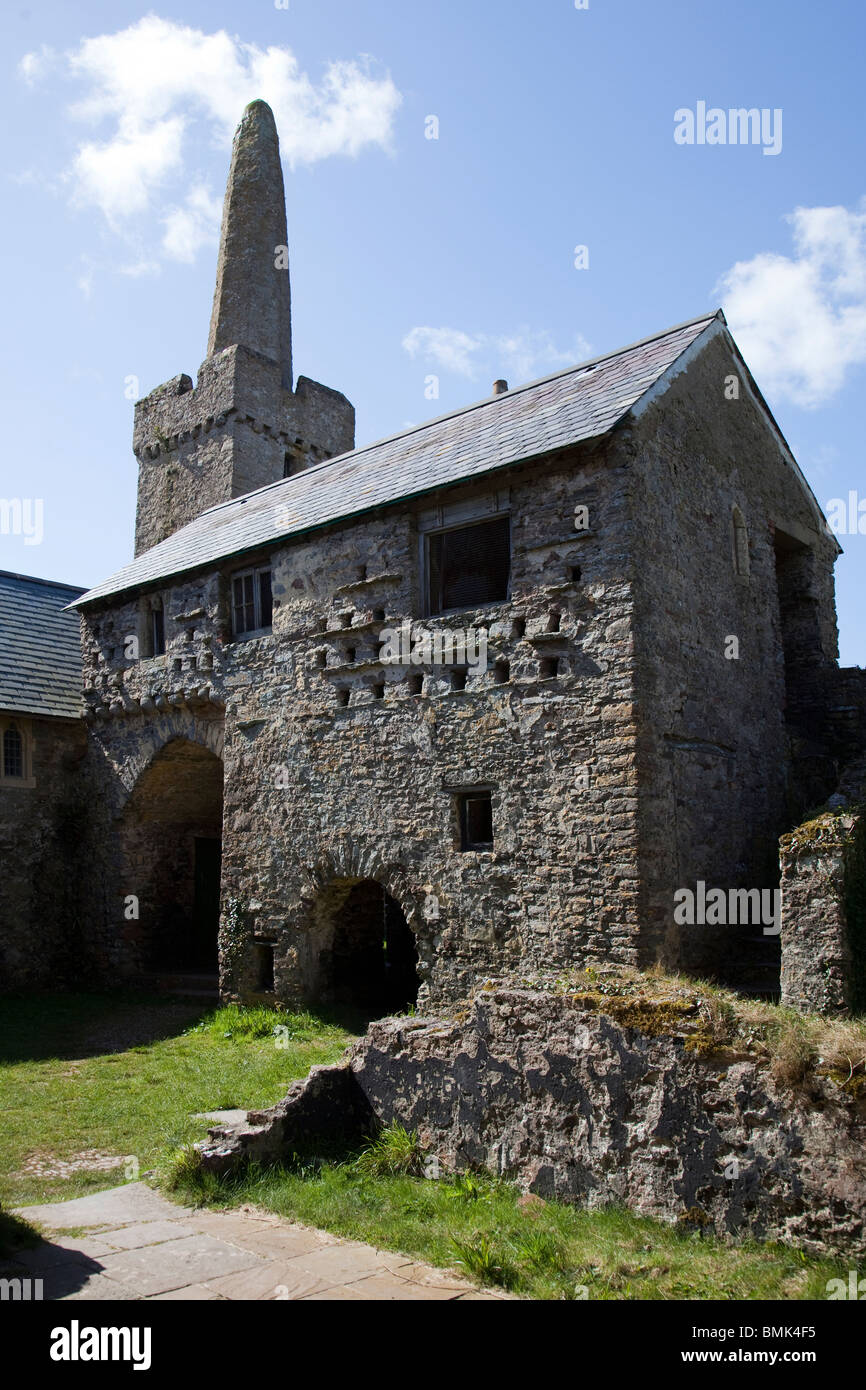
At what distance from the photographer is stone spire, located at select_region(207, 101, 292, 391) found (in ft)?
83.5

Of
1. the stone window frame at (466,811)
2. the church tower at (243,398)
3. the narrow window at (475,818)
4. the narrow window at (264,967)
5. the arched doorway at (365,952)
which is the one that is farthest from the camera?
the church tower at (243,398)

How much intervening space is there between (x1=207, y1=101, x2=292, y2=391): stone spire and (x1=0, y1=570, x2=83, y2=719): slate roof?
9.10 meters

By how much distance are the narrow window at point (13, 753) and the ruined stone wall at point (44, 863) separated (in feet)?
0.70

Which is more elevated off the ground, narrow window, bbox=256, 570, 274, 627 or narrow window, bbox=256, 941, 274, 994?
narrow window, bbox=256, 570, 274, 627

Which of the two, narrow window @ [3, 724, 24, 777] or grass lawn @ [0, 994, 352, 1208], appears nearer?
grass lawn @ [0, 994, 352, 1208]

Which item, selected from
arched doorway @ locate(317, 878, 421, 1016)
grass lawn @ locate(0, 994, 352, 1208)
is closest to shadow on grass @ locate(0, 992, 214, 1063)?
grass lawn @ locate(0, 994, 352, 1208)

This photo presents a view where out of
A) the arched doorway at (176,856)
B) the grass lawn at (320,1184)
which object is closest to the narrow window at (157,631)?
the arched doorway at (176,856)

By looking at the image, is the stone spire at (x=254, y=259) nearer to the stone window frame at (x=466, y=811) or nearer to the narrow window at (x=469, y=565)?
the narrow window at (x=469, y=565)

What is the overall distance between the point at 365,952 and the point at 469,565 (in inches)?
223

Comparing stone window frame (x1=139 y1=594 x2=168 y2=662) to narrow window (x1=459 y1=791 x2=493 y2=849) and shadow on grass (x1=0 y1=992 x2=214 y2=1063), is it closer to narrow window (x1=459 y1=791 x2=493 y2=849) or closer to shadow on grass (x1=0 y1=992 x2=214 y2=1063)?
shadow on grass (x1=0 y1=992 x2=214 y2=1063)

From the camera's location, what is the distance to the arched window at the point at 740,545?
42.3 ft

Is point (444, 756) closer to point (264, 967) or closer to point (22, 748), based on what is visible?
point (264, 967)

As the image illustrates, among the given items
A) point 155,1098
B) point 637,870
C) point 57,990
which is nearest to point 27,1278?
point 155,1098

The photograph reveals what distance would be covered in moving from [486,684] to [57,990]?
974cm
